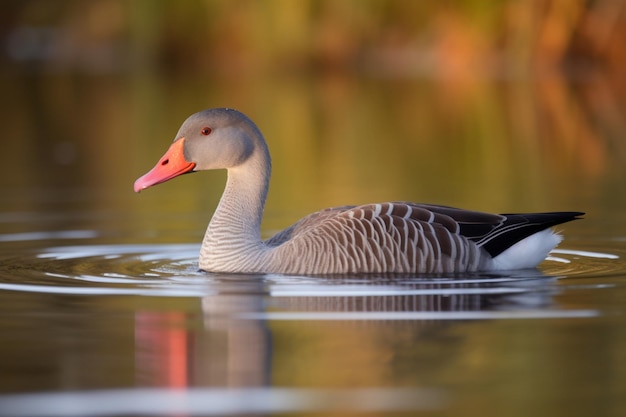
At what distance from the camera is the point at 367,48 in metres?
40.0

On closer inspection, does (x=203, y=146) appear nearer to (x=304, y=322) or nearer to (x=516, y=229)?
(x=516, y=229)

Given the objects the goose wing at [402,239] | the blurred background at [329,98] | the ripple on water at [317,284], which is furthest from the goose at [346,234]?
the blurred background at [329,98]

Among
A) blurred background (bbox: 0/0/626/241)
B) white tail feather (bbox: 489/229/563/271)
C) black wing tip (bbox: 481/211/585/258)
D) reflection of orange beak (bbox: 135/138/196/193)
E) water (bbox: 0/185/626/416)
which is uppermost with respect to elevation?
blurred background (bbox: 0/0/626/241)

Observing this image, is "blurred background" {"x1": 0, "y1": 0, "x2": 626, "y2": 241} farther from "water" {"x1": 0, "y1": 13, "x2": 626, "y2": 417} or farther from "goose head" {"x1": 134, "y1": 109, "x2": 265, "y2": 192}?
"goose head" {"x1": 134, "y1": 109, "x2": 265, "y2": 192}

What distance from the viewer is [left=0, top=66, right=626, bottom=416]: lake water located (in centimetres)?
582

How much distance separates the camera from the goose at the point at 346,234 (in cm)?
948

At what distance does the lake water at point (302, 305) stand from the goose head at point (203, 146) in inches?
28.3

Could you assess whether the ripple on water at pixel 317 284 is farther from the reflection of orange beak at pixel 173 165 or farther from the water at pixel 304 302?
the reflection of orange beak at pixel 173 165

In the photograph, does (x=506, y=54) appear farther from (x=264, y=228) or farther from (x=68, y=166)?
(x=264, y=228)

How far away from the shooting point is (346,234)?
9.54 m

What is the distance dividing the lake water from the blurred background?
12 cm

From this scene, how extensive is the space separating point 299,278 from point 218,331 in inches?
83.3

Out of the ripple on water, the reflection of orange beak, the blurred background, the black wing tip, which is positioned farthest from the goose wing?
the blurred background

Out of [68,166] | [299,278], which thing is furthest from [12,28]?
[299,278]
